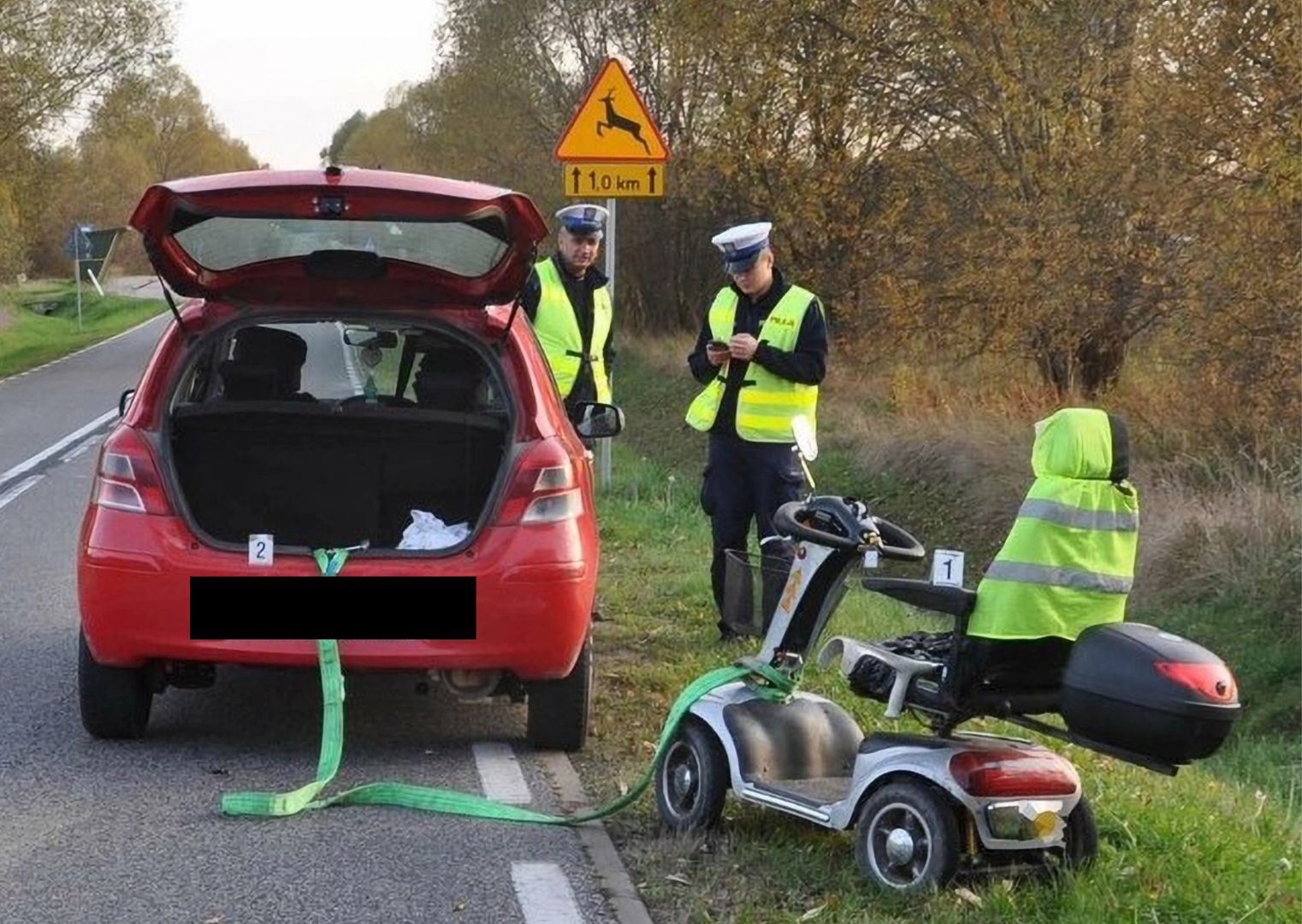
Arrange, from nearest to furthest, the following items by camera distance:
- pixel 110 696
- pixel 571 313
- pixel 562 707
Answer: pixel 110 696 → pixel 562 707 → pixel 571 313

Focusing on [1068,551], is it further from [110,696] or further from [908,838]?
[110,696]

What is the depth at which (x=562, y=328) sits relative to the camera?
28.2ft

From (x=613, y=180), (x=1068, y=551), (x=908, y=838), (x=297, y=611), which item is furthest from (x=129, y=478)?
(x=613, y=180)

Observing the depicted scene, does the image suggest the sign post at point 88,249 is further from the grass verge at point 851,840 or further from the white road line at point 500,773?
the white road line at point 500,773

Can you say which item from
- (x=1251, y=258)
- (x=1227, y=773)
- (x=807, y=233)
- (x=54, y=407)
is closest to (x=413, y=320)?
(x=1227, y=773)

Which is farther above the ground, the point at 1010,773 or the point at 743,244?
the point at 743,244

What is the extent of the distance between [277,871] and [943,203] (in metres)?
13.9

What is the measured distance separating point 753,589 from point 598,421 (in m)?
2.24

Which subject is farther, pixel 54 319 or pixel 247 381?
pixel 54 319

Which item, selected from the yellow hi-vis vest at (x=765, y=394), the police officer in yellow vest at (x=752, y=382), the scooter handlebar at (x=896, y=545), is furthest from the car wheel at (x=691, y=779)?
the yellow hi-vis vest at (x=765, y=394)

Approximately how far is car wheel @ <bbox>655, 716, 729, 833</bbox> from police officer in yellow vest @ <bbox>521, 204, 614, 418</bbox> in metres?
3.64

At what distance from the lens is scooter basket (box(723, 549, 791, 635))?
16.8 feet

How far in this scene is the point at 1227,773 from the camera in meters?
7.73

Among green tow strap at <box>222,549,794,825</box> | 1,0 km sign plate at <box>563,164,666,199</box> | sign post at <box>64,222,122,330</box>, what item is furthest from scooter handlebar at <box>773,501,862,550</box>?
sign post at <box>64,222,122,330</box>
